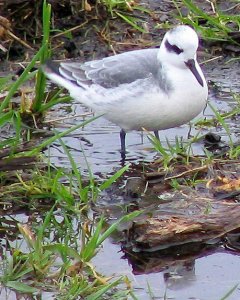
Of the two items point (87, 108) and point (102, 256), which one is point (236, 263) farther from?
point (87, 108)

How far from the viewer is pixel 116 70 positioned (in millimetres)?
6844

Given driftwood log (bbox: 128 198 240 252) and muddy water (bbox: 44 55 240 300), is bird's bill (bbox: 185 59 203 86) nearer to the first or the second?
muddy water (bbox: 44 55 240 300)

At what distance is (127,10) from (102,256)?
3472 millimetres

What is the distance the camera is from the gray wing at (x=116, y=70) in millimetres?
6711

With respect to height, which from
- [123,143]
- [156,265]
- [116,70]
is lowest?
[123,143]

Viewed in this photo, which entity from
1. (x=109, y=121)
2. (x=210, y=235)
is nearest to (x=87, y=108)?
(x=109, y=121)

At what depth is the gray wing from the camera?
6711 mm

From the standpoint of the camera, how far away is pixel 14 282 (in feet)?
16.4

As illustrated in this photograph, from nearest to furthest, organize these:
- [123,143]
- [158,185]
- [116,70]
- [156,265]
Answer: [156,265], [158,185], [123,143], [116,70]

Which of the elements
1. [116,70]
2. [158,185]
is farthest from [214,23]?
[158,185]

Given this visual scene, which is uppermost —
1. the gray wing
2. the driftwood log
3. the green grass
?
the gray wing

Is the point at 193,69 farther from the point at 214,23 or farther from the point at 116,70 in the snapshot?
the point at 214,23

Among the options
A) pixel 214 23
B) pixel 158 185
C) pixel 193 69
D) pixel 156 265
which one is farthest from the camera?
pixel 214 23

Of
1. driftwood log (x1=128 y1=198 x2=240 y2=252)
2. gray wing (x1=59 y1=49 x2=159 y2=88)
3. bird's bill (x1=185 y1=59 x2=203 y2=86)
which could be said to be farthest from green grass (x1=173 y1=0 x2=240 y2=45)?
driftwood log (x1=128 y1=198 x2=240 y2=252)
